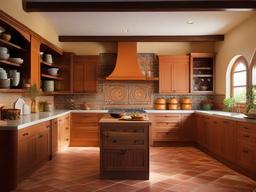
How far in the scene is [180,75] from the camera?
6805 millimetres

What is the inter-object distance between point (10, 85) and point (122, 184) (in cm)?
232

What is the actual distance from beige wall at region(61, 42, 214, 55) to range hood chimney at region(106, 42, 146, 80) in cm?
41

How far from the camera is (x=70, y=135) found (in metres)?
6.48

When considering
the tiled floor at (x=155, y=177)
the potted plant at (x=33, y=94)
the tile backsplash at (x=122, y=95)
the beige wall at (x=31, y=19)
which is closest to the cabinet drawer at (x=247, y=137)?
the tiled floor at (x=155, y=177)

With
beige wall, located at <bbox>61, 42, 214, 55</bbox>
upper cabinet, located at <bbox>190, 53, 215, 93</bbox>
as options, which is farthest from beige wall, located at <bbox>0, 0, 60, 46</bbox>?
upper cabinet, located at <bbox>190, 53, 215, 93</bbox>

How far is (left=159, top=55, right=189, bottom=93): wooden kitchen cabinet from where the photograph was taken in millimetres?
6793

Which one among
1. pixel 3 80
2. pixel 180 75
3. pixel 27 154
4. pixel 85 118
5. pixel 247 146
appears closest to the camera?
pixel 27 154

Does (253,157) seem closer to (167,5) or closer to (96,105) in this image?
(167,5)

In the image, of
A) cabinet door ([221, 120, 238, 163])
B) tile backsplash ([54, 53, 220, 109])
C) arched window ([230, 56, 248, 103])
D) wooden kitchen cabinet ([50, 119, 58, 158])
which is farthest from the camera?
tile backsplash ([54, 53, 220, 109])

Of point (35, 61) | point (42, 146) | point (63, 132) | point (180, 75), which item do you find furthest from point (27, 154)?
point (180, 75)

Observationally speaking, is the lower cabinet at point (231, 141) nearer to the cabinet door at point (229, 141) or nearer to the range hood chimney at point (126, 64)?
the cabinet door at point (229, 141)

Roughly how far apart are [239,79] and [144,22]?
2.33 meters

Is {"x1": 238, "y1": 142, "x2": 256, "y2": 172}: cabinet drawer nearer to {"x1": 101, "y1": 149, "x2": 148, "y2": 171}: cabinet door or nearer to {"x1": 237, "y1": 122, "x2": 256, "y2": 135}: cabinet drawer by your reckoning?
{"x1": 237, "y1": 122, "x2": 256, "y2": 135}: cabinet drawer

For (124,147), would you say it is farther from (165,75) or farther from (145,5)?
(165,75)
